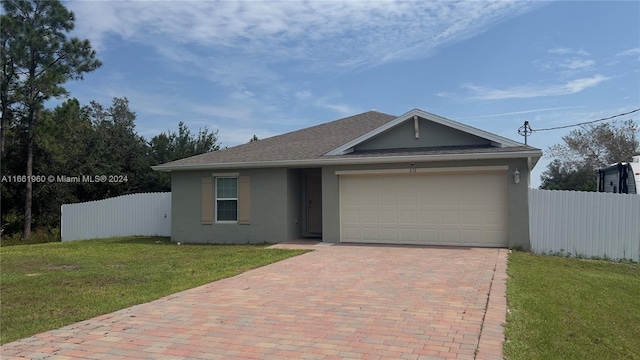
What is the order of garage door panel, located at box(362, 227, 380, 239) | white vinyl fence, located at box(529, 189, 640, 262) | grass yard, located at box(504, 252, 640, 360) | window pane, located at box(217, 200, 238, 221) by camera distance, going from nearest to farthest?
grass yard, located at box(504, 252, 640, 360)
white vinyl fence, located at box(529, 189, 640, 262)
garage door panel, located at box(362, 227, 380, 239)
window pane, located at box(217, 200, 238, 221)

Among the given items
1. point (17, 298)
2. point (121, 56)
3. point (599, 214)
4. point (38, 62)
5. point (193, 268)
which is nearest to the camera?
point (17, 298)

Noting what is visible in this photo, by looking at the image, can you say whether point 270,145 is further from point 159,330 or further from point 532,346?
point 532,346

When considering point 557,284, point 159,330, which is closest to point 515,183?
point 557,284

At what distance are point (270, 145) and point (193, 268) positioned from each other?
25.3 feet

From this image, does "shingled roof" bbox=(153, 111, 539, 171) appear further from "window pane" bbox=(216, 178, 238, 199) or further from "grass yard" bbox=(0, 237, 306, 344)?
"grass yard" bbox=(0, 237, 306, 344)

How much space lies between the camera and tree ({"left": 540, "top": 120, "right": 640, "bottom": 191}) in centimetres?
3416

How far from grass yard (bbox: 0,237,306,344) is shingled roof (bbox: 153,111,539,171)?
104 inches

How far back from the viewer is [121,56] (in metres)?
16.5

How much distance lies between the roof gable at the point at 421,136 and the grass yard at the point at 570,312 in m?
4.01

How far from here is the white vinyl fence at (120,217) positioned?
59.5 feet

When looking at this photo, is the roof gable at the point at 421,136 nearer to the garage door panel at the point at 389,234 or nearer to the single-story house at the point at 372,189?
the single-story house at the point at 372,189

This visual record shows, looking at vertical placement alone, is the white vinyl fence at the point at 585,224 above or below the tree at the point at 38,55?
below

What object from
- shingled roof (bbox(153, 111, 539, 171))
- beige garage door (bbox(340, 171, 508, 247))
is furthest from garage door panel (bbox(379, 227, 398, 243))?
shingled roof (bbox(153, 111, 539, 171))

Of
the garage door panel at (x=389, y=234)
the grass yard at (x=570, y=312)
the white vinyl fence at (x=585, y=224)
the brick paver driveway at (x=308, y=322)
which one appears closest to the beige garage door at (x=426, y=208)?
the garage door panel at (x=389, y=234)
